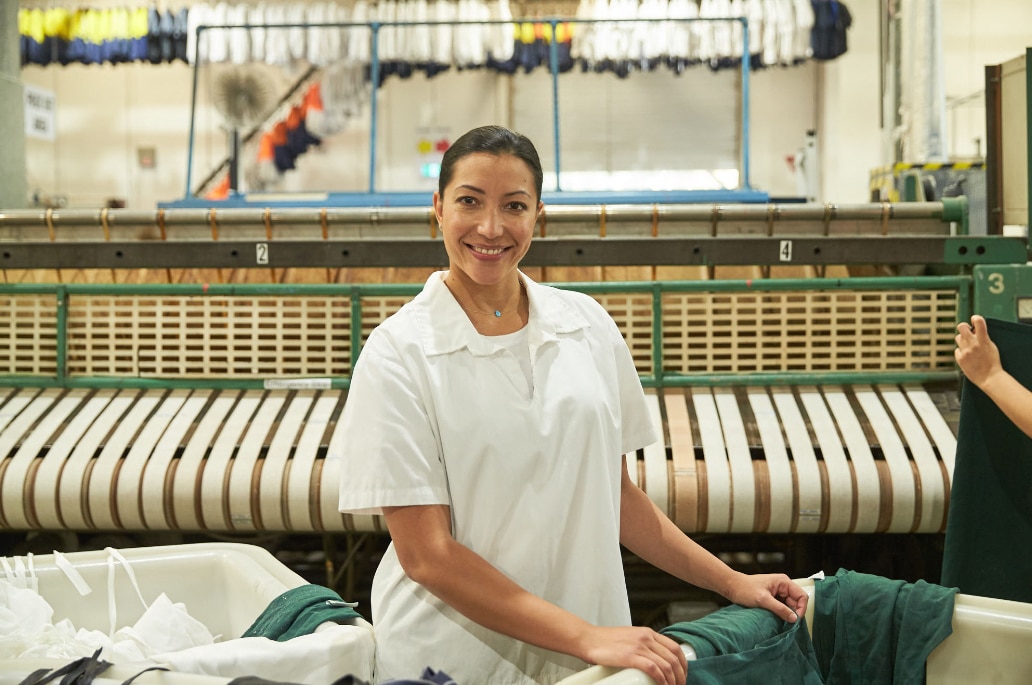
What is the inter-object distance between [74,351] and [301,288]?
0.93 meters

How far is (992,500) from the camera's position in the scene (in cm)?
227

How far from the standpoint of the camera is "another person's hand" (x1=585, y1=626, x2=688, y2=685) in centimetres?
126

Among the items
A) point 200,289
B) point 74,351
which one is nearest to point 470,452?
point 200,289

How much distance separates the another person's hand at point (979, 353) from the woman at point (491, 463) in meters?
1.06

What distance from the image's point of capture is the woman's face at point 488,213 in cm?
136

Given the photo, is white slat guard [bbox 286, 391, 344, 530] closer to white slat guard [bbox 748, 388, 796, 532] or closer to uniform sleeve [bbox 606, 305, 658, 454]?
white slat guard [bbox 748, 388, 796, 532]

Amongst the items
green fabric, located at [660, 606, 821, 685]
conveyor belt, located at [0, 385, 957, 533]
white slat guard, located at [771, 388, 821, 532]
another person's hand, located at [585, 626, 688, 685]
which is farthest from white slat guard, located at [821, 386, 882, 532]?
another person's hand, located at [585, 626, 688, 685]

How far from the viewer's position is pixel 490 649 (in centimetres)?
143

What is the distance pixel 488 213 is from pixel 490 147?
0.32 feet

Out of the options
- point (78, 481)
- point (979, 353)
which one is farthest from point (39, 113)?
point (979, 353)

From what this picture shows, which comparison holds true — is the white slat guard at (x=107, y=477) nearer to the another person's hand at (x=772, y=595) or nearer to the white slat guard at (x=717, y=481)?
the white slat guard at (x=717, y=481)

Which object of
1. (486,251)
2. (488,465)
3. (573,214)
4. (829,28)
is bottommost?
(488,465)

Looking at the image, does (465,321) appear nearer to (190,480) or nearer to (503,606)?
(503,606)

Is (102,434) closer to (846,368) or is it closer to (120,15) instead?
(846,368)
